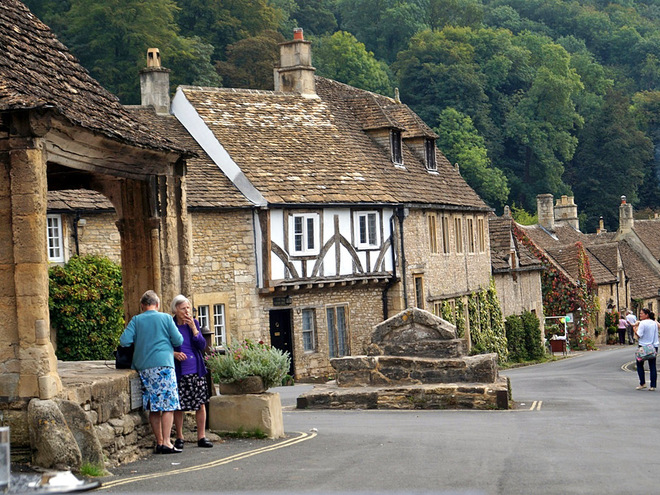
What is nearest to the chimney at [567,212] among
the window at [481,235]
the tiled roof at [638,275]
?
the tiled roof at [638,275]

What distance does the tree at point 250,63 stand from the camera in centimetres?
6250

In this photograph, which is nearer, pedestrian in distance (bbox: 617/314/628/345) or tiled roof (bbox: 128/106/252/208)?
tiled roof (bbox: 128/106/252/208)

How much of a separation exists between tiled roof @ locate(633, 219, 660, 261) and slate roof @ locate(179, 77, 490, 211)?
37.5 m

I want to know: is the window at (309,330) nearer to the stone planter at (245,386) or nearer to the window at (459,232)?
the window at (459,232)

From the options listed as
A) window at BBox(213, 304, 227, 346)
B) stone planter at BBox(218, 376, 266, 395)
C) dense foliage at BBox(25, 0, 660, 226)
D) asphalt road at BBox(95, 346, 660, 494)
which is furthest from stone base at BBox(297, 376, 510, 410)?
dense foliage at BBox(25, 0, 660, 226)

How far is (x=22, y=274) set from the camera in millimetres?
10391

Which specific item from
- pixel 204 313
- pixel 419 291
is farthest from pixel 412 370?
pixel 419 291

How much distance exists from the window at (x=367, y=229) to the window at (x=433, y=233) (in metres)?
3.74

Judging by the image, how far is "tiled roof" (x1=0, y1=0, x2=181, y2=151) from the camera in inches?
417

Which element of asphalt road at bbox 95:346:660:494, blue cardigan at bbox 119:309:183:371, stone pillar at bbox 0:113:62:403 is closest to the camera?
asphalt road at bbox 95:346:660:494

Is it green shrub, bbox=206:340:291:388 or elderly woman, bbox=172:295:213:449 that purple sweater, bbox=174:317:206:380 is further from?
green shrub, bbox=206:340:291:388

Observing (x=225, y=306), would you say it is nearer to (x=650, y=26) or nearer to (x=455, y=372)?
(x=455, y=372)

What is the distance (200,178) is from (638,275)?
145 feet

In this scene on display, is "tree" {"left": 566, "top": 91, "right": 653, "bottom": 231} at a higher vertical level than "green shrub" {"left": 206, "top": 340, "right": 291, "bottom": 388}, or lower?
higher
